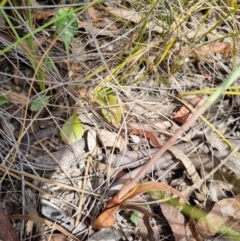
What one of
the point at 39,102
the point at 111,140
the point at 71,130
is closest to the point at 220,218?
the point at 111,140

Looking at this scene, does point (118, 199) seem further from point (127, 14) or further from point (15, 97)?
point (127, 14)

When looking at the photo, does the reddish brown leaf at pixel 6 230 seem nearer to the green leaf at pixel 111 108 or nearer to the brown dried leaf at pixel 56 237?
the brown dried leaf at pixel 56 237

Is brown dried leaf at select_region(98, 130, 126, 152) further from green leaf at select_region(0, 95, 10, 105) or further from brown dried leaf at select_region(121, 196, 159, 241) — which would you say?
green leaf at select_region(0, 95, 10, 105)

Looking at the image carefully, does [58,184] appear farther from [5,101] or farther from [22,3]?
[22,3]

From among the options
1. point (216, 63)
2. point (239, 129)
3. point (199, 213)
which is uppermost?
point (216, 63)

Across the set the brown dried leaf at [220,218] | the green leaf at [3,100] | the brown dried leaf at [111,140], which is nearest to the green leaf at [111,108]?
the brown dried leaf at [111,140]

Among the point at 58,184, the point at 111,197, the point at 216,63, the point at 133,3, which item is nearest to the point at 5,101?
the point at 58,184
